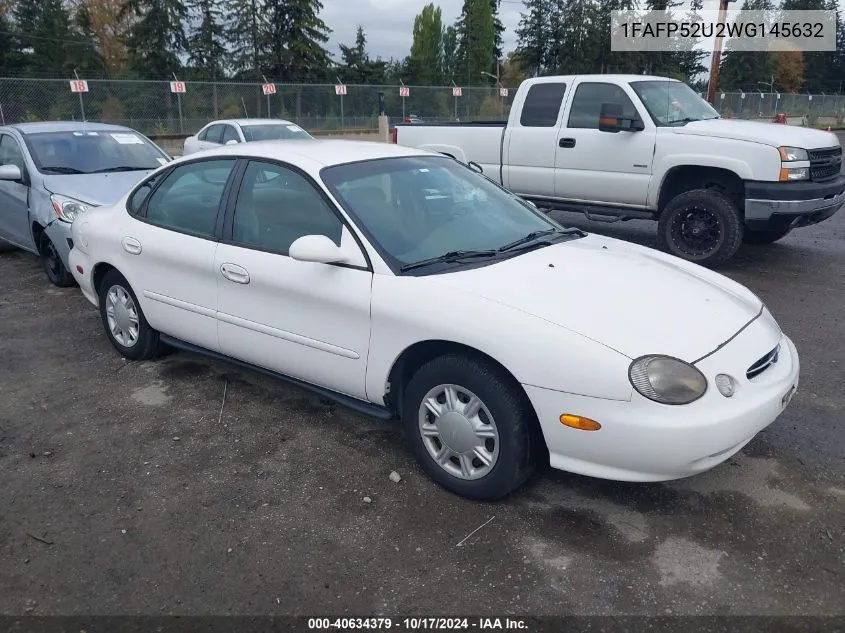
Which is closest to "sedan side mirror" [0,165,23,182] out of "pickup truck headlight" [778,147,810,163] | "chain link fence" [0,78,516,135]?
"pickup truck headlight" [778,147,810,163]

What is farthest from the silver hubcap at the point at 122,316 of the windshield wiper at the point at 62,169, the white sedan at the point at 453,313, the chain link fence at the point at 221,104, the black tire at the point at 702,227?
the chain link fence at the point at 221,104

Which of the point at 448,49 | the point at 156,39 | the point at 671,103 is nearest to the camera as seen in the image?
the point at 671,103

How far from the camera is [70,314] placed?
6.12 m

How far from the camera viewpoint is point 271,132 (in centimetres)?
1366

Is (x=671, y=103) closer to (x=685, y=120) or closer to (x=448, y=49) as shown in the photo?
(x=685, y=120)

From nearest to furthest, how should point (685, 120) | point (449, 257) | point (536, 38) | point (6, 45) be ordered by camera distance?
point (449, 257) → point (685, 120) → point (6, 45) → point (536, 38)

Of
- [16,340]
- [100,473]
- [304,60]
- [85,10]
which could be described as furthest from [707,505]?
[85,10]

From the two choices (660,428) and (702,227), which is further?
(702,227)

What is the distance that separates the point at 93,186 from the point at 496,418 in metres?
5.51

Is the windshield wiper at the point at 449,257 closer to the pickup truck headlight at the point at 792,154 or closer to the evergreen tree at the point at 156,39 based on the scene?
the pickup truck headlight at the point at 792,154

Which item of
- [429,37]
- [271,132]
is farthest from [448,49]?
[271,132]

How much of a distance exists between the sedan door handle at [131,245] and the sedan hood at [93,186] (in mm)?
2139

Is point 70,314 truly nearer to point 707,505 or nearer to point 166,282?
point 166,282

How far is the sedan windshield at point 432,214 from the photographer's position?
3.49 m
